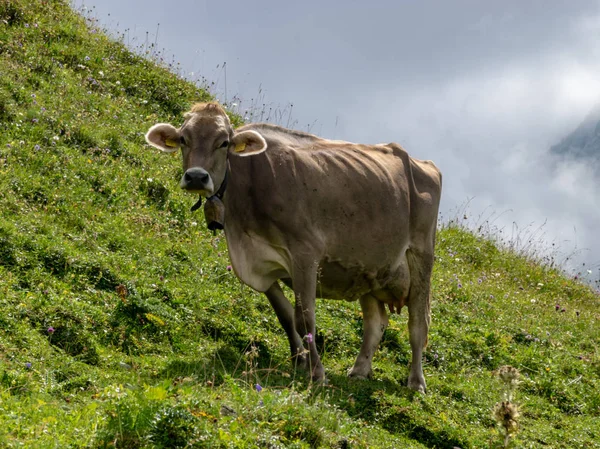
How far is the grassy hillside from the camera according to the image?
623cm

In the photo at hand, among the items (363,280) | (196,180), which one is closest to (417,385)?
(363,280)

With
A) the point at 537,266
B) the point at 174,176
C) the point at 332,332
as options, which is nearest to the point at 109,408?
the point at 332,332

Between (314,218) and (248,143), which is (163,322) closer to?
(314,218)

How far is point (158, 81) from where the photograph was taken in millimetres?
17766

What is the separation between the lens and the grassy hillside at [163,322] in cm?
623

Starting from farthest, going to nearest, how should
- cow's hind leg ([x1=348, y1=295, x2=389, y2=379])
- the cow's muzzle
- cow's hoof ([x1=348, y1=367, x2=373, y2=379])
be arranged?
cow's hind leg ([x1=348, y1=295, x2=389, y2=379]) < cow's hoof ([x1=348, y1=367, x2=373, y2=379]) < the cow's muzzle

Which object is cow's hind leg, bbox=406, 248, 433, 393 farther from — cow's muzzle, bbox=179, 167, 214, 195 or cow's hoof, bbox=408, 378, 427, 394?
cow's muzzle, bbox=179, 167, 214, 195

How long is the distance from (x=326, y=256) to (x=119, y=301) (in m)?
2.30

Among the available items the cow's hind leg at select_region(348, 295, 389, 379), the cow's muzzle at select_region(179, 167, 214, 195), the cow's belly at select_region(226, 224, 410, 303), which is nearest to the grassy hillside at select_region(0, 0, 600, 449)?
the cow's hind leg at select_region(348, 295, 389, 379)

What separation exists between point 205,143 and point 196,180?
553 millimetres

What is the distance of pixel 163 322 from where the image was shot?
31.2ft

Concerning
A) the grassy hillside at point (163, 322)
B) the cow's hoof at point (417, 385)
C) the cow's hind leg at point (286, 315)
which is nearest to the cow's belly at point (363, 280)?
the cow's hind leg at point (286, 315)

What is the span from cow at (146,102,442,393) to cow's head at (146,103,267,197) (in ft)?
0.03

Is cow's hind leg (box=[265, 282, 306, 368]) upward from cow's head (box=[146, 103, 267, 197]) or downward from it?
downward
